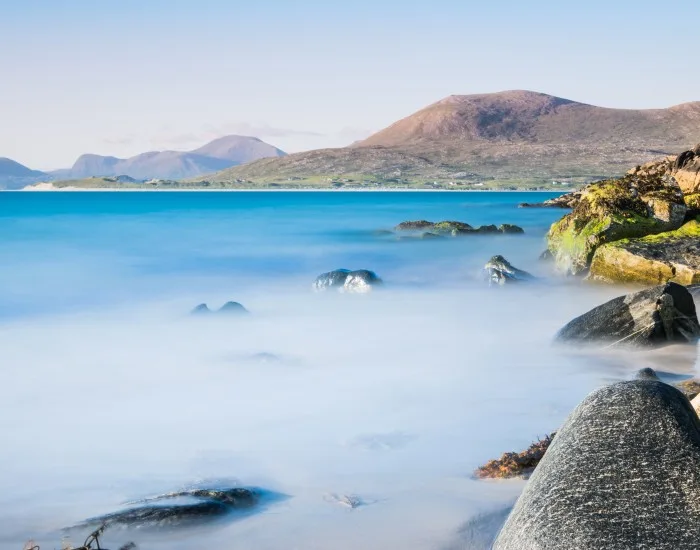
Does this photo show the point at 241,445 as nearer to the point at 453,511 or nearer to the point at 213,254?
the point at 453,511

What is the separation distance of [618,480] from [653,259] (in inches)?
580

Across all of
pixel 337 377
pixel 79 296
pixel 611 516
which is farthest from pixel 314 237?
pixel 611 516

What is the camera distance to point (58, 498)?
759 cm

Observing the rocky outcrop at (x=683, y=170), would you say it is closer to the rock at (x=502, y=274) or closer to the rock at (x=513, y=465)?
the rock at (x=502, y=274)

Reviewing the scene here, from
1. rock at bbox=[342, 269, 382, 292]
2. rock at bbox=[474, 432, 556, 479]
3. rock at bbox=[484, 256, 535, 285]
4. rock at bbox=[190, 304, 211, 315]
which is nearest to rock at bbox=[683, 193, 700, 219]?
rock at bbox=[484, 256, 535, 285]

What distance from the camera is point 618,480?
4605mm

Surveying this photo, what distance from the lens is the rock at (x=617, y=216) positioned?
68.2ft

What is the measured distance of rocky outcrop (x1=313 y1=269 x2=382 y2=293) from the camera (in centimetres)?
2252

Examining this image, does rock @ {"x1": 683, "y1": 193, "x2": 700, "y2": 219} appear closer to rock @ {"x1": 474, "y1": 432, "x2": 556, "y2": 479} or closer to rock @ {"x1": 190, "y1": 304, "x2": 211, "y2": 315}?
rock @ {"x1": 190, "y1": 304, "x2": 211, "y2": 315}

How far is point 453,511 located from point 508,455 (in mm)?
1192

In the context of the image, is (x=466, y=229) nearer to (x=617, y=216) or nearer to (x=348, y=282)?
(x=348, y=282)

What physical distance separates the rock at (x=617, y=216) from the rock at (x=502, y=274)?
3.84 ft

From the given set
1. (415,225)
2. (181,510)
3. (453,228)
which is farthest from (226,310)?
(415,225)

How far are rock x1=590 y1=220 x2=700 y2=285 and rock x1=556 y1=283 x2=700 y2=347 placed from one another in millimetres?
5341
